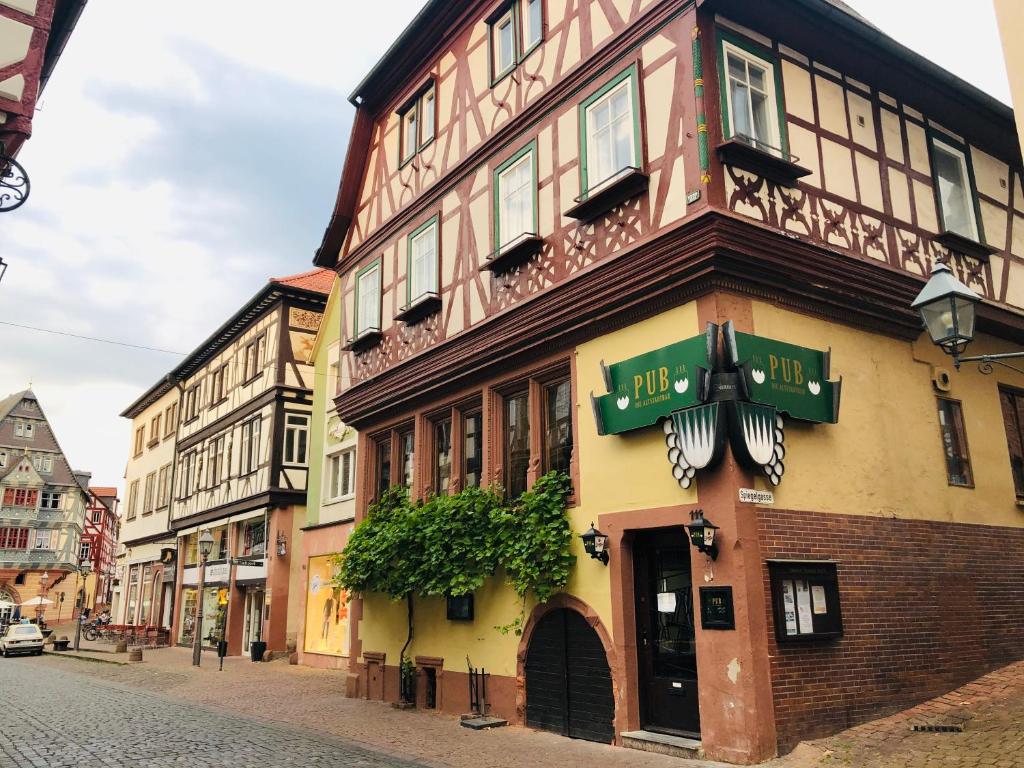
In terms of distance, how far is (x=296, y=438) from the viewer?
97.1 feet

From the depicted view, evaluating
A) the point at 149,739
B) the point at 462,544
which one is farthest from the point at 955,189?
the point at 149,739

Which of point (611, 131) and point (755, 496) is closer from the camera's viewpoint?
point (755, 496)

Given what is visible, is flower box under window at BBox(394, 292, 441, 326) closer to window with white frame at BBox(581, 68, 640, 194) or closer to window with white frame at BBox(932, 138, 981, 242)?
window with white frame at BBox(581, 68, 640, 194)

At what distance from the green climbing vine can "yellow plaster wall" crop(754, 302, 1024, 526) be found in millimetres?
3297

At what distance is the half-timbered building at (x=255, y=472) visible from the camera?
28.4 m

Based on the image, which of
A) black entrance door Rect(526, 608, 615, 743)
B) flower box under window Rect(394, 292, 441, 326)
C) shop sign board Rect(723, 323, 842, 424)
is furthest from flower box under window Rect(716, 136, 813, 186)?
flower box under window Rect(394, 292, 441, 326)

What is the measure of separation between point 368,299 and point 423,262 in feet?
8.02

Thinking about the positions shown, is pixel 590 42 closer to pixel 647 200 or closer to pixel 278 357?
pixel 647 200

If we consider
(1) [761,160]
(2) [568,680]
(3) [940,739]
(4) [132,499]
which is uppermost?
(4) [132,499]

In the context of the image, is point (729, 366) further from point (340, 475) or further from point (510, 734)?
point (340, 475)

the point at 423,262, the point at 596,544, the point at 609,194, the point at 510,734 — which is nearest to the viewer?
the point at 596,544

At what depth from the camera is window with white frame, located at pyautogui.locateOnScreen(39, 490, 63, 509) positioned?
227ft

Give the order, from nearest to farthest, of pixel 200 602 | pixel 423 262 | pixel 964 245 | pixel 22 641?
1. pixel 964 245
2. pixel 423 262
3. pixel 200 602
4. pixel 22 641

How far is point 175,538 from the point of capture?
3819 cm
